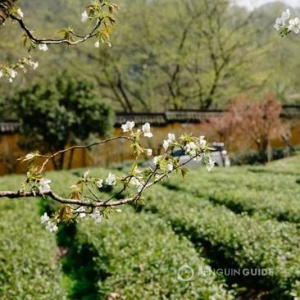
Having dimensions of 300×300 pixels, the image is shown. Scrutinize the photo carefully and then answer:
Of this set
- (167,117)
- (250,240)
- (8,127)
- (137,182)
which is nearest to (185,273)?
(250,240)

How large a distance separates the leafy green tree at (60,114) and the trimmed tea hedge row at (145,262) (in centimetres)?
1487

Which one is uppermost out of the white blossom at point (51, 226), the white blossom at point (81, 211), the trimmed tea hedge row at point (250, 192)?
the white blossom at point (81, 211)

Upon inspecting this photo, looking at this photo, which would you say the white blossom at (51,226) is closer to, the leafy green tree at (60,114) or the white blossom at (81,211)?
the white blossom at (81,211)

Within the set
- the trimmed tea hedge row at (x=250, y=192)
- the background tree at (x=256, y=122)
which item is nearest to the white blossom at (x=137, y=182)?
the trimmed tea hedge row at (x=250, y=192)

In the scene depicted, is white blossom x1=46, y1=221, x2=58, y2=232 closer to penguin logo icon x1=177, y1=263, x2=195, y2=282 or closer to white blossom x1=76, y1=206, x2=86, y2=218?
white blossom x1=76, y1=206, x2=86, y2=218

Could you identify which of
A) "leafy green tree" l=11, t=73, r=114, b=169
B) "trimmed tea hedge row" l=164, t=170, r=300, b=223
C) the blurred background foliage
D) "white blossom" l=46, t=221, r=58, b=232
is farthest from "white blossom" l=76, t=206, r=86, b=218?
the blurred background foliage

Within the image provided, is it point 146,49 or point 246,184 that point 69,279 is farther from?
point 146,49

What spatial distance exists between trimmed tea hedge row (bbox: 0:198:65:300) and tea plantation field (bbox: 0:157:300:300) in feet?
0.05

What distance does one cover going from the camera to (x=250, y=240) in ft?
21.9

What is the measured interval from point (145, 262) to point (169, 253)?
400 mm

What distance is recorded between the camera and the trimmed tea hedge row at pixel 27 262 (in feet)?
18.7

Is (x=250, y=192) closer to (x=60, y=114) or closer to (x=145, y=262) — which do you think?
(x=145, y=262)

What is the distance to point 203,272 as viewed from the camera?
5738mm

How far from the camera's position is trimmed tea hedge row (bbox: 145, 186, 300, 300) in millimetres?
5520
